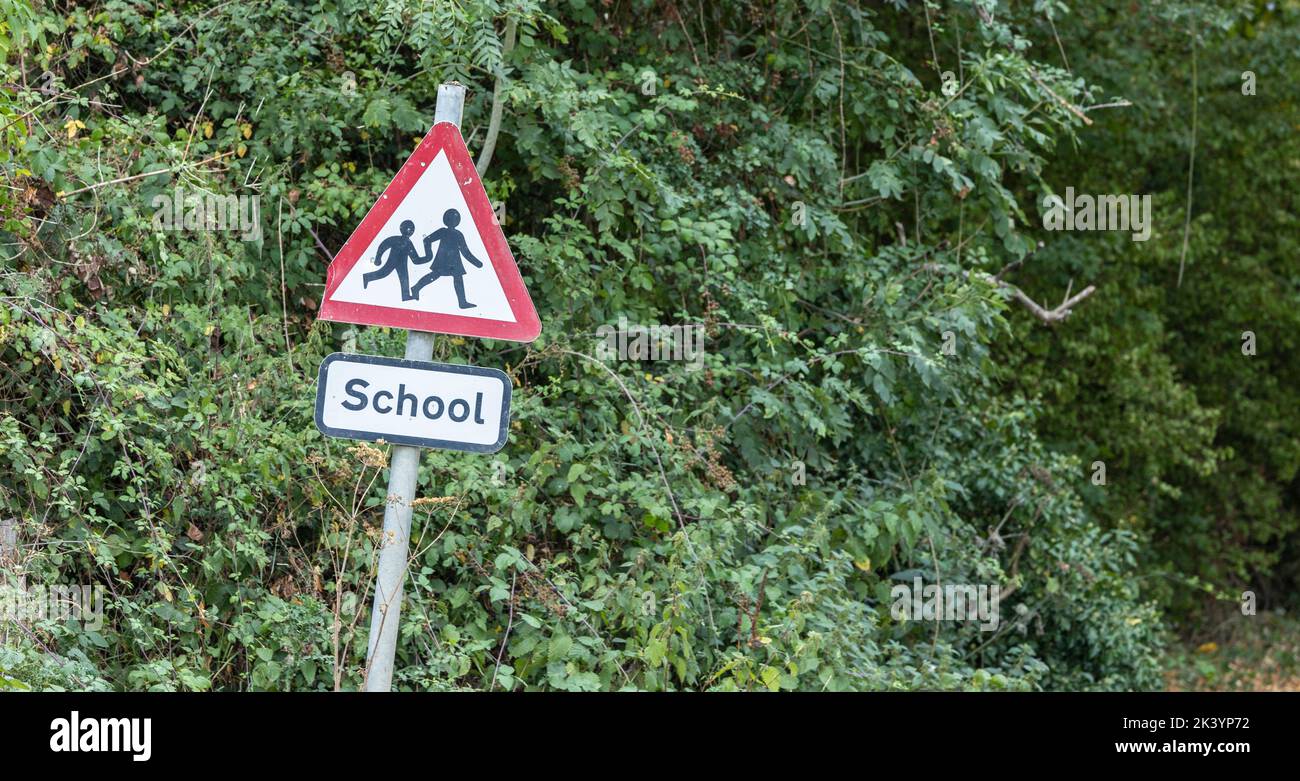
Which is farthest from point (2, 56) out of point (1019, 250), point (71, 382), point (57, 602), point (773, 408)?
point (1019, 250)

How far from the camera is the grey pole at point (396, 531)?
3.42m

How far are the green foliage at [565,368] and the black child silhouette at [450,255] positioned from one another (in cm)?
115

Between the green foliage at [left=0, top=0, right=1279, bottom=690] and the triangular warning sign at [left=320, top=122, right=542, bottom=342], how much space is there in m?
1.09

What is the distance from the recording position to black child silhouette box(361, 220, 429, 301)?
3.47 m

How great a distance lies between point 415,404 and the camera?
3.38 meters

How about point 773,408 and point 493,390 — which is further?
point 773,408

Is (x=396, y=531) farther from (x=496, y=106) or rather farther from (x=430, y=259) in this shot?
(x=496, y=106)

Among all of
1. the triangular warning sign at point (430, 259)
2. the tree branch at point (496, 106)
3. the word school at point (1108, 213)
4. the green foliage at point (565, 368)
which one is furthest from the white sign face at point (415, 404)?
the word school at point (1108, 213)

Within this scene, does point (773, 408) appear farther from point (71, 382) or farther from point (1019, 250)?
point (71, 382)

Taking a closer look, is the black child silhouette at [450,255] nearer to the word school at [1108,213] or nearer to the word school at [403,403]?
the word school at [403,403]

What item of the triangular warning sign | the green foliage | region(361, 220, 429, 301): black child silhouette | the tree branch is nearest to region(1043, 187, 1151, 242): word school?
the green foliage

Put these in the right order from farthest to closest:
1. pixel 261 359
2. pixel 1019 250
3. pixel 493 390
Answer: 1. pixel 1019 250
2. pixel 261 359
3. pixel 493 390

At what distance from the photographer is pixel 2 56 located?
457cm

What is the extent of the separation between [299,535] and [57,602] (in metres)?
0.98
